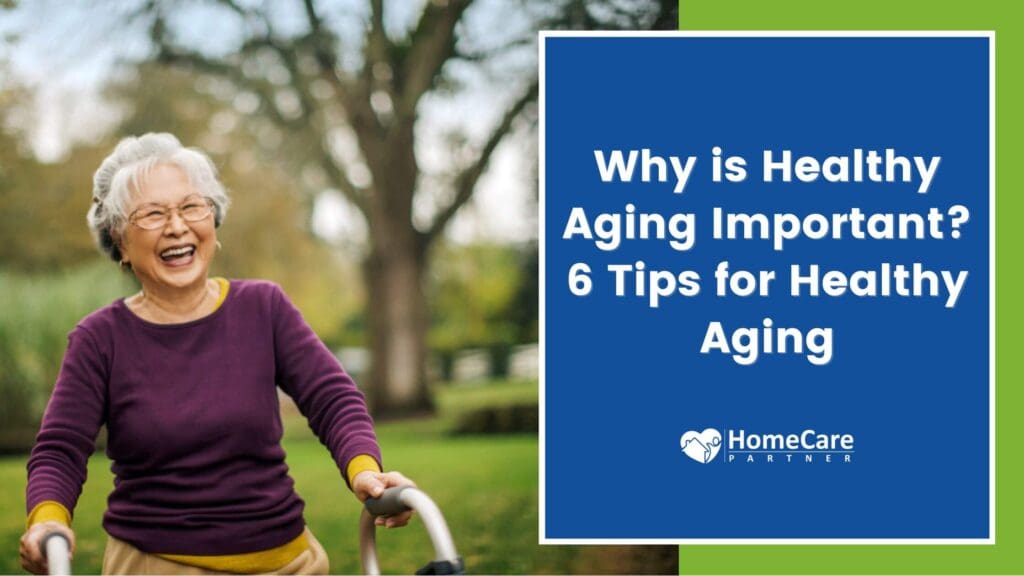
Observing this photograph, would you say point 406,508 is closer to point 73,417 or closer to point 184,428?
point 184,428

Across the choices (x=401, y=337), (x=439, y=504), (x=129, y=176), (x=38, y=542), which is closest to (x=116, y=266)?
(x=439, y=504)

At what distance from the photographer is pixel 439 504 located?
6840 millimetres

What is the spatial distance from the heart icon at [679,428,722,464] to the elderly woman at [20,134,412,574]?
2658 mm

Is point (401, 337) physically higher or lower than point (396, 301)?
lower

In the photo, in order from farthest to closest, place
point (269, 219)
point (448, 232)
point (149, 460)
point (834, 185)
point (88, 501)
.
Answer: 1. point (269, 219)
2. point (448, 232)
3. point (88, 501)
4. point (834, 185)
5. point (149, 460)

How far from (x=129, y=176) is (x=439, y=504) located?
15.4ft

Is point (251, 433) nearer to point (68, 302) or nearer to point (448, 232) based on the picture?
point (68, 302)

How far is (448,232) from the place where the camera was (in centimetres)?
1179

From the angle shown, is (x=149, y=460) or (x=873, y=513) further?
(x=873, y=513)

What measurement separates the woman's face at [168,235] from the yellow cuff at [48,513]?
413 mm

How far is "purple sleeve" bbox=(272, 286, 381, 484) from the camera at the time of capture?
7.78 ft

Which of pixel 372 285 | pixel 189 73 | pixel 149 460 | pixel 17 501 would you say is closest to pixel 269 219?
pixel 372 285

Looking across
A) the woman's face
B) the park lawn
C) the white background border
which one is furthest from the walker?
the park lawn

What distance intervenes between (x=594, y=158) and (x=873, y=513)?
5.40 feet
